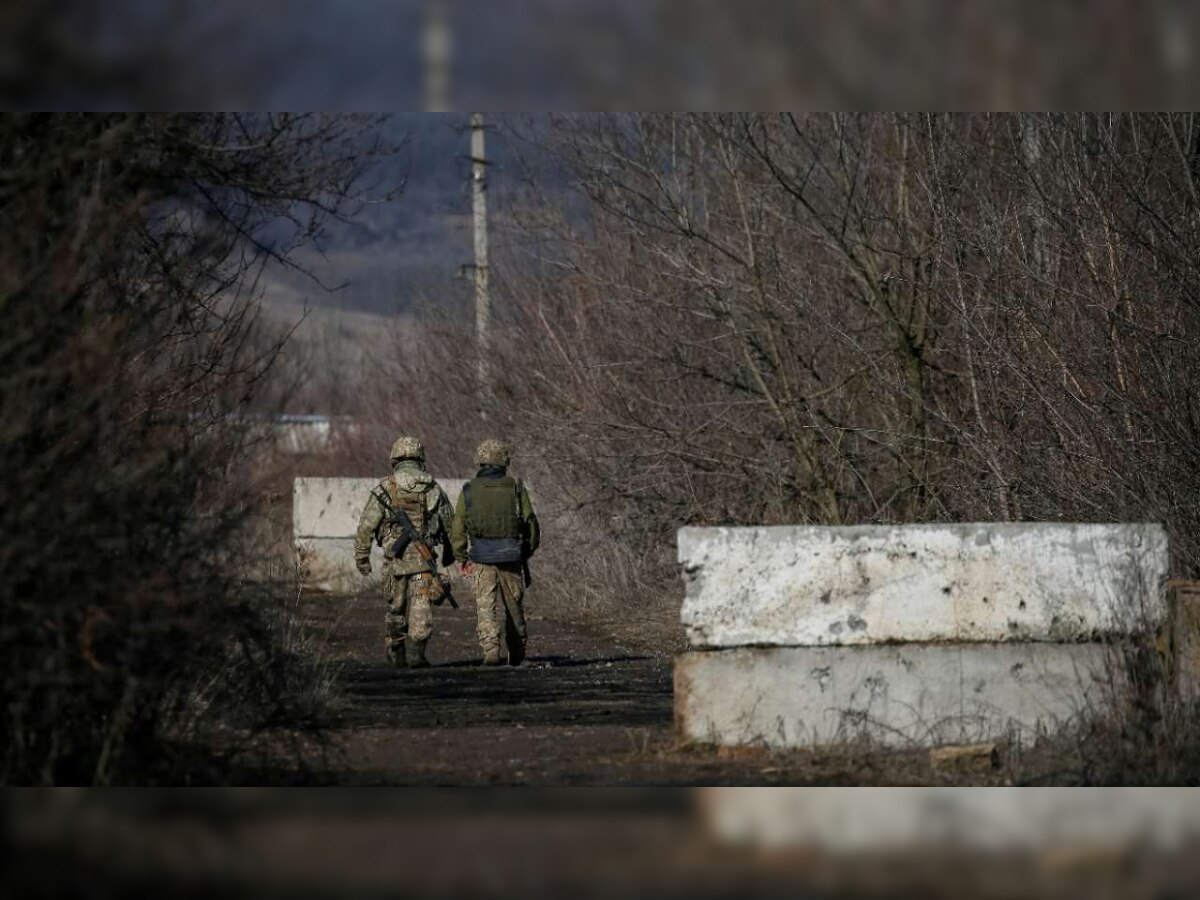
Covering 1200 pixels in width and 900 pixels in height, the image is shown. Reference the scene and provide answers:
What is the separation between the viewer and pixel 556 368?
821 inches

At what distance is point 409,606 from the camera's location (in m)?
14.8

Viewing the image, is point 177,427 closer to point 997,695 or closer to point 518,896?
point 518,896

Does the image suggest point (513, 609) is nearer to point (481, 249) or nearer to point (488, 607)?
point (488, 607)

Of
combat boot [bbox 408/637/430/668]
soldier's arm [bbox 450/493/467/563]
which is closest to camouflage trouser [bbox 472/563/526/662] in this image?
soldier's arm [bbox 450/493/467/563]

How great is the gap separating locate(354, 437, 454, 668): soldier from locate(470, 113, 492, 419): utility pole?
9.75 m

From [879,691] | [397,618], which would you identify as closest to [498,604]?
[397,618]

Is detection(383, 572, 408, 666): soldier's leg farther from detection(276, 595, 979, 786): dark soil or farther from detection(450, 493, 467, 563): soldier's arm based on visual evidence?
detection(450, 493, 467, 563): soldier's arm

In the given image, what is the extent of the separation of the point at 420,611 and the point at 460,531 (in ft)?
2.62

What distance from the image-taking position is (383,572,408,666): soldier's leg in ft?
48.6

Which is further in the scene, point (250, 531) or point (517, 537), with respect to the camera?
point (517, 537)

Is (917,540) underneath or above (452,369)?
underneath

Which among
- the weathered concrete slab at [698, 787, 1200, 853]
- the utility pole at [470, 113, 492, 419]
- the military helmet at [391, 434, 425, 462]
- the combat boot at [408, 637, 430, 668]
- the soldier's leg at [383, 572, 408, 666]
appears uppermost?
the utility pole at [470, 113, 492, 419]
